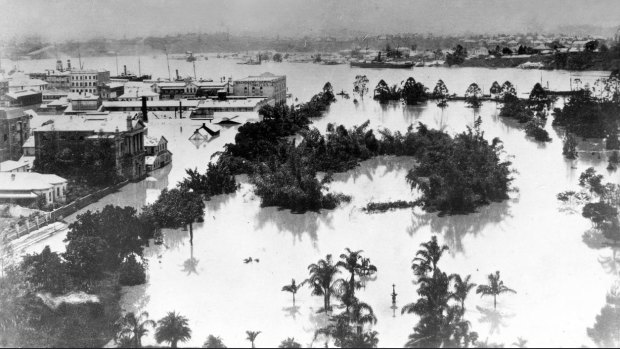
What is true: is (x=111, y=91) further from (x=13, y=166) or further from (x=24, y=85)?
(x=13, y=166)

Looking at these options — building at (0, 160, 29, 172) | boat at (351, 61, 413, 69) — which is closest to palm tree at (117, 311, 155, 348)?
building at (0, 160, 29, 172)

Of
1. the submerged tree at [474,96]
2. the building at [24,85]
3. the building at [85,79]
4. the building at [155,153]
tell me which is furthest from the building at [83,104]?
the submerged tree at [474,96]

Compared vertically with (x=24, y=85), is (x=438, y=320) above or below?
below

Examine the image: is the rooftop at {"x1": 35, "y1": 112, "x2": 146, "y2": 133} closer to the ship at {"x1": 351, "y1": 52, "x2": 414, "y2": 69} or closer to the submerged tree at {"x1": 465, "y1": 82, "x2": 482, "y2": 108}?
the submerged tree at {"x1": 465, "y1": 82, "x2": 482, "y2": 108}

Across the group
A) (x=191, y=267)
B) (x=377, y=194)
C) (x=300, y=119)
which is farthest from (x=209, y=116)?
(x=191, y=267)

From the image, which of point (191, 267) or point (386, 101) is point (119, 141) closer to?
point (191, 267)

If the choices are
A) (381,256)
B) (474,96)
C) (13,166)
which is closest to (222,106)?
(474,96)

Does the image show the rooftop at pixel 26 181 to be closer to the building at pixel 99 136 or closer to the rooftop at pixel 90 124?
the building at pixel 99 136
